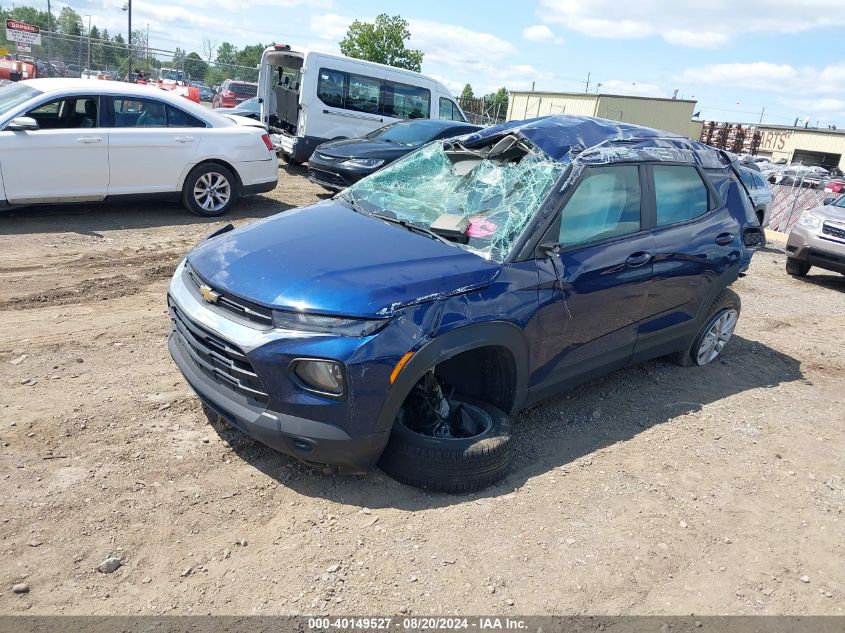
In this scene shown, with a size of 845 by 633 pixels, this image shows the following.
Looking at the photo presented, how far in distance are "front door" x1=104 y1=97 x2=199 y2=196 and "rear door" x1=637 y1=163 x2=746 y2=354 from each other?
635cm

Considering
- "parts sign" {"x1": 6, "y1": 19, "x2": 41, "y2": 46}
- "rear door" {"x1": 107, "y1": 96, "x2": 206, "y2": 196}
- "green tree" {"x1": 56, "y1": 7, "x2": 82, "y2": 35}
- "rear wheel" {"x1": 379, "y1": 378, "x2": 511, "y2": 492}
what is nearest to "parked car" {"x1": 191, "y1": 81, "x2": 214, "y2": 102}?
"parts sign" {"x1": 6, "y1": 19, "x2": 41, "y2": 46}

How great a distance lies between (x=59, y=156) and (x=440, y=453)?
6.65 m

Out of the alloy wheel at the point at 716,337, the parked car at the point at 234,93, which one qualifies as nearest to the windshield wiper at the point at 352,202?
the alloy wheel at the point at 716,337

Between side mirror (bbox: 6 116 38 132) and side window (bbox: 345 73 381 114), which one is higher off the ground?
side window (bbox: 345 73 381 114)

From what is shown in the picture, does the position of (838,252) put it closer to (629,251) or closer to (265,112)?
(629,251)

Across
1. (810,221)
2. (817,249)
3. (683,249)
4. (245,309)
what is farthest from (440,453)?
(810,221)

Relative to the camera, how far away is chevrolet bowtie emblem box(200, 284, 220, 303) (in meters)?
3.21

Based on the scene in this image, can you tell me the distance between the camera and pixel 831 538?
3.42 metres

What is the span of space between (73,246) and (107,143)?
4.94ft

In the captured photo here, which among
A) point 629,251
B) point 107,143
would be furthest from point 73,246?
point 629,251

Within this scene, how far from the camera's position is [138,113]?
820 centimetres

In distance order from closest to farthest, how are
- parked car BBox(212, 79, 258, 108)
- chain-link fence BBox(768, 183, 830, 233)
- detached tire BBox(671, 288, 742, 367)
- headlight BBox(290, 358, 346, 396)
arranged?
headlight BBox(290, 358, 346, 396), detached tire BBox(671, 288, 742, 367), chain-link fence BBox(768, 183, 830, 233), parked car BBox(212, 79, 258, 108)

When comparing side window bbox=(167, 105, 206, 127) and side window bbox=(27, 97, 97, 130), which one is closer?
side window bbox=(27, 97, 97, 130)

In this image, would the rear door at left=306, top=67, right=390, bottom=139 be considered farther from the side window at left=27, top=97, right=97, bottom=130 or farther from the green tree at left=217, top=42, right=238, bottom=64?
the green tree at left=217, top=42, right=238, bottom=64
